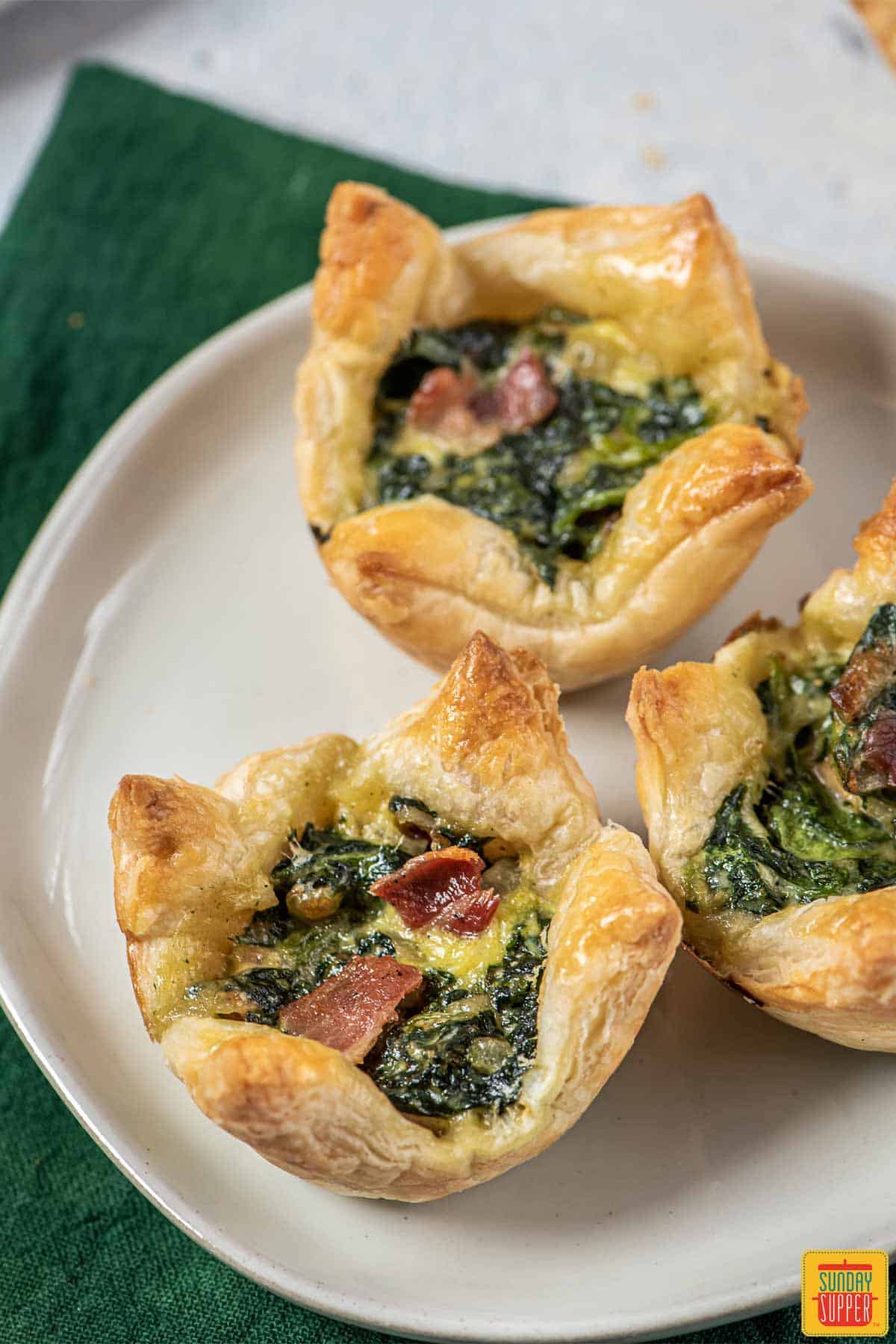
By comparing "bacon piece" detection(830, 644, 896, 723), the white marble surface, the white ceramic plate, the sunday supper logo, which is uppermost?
the white marble surface

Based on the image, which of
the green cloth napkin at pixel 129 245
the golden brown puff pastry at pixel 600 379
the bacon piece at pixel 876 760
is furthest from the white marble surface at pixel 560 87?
the bacon piece at pixel 876 760

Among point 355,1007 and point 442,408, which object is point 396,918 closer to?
point 355,1007

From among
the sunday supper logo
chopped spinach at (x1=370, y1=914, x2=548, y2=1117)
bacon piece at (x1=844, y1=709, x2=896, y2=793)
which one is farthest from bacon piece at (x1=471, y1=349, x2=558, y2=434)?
the sunday supper logo

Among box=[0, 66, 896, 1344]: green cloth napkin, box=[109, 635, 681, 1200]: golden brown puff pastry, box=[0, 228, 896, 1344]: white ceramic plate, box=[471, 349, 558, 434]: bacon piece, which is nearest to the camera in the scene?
box=[109, 635, 681, 1200]: golden brown puff pastry

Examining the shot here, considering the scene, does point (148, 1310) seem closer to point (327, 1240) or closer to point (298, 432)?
point (327, 1240)

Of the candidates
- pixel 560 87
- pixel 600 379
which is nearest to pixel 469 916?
pixel 600 379

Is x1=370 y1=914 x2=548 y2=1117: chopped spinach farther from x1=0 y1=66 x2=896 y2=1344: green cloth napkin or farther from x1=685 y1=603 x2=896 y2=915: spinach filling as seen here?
x1=0 y1=66 x2=896 y2=1344: green cloth napkin

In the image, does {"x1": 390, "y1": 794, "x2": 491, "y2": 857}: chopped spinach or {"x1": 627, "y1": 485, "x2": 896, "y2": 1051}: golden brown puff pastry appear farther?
{"x1": 390, "y1": 794, "x2": 491, "y2": 857}: chopped spinach
